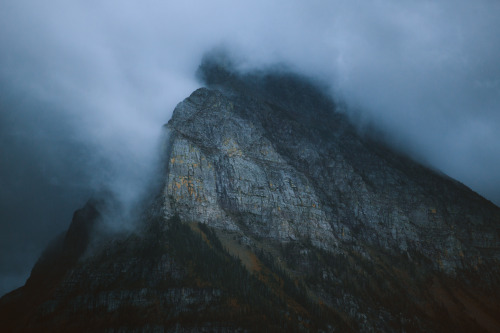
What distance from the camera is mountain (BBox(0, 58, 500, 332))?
4520 inches

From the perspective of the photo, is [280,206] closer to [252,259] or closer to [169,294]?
[252,259]

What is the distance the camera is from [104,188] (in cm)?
17625

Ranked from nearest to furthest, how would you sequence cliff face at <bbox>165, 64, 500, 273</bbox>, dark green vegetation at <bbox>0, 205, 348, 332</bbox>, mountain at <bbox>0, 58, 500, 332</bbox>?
dark green vegetation at <bbox>0, 205, 348, 332</bbox>
mountain at <bbox>0, 58, 500, 332</bbox>
cliff face at <bbox>165, 64, 500, 273</bbox>

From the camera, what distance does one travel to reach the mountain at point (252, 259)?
114812 millimetres

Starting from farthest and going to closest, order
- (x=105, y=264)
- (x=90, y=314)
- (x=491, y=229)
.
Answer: (x=491, y=229) → (x=105, y=264) → (x=90, y=314)

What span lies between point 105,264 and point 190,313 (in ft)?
120

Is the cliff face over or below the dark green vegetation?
over

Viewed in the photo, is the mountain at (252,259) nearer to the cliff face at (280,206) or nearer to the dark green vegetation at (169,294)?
the dark green vegetation at (169,294)

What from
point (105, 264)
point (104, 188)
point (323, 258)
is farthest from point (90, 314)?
point (323, 258)

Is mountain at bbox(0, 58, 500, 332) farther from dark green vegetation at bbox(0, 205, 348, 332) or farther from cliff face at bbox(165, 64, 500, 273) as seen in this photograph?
cliff face at bbox(165, 64, 500, 273)

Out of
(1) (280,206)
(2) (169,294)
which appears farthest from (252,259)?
(2) (169,294)

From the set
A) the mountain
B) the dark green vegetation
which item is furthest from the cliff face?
the dark green vegetation

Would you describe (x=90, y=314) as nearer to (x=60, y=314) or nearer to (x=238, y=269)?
(x=60, y=314)

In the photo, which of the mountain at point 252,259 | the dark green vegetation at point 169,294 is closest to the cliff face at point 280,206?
the mountain at point 252,259
